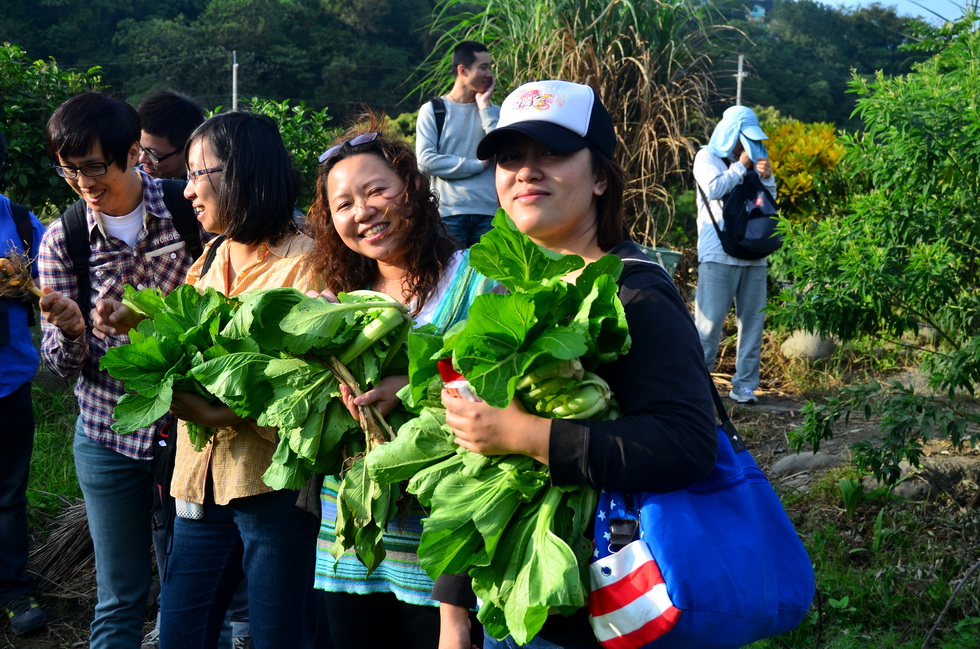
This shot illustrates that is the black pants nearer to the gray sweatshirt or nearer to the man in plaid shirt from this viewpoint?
the man in plaid shirt

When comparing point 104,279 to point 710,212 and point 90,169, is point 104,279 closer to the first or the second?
point 90,169

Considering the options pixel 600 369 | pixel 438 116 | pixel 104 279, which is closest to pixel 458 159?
pixel 438 116

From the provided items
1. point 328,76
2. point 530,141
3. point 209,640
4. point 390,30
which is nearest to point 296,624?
point 209,640

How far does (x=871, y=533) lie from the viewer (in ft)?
13.5

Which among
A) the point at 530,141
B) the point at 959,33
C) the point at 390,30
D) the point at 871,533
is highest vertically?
the point at 390,30

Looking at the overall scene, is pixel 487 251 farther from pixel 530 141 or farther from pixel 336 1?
pixel 336 1

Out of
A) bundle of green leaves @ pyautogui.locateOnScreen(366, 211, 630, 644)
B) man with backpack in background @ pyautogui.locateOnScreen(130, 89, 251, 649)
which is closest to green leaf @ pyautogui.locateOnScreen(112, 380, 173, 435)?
bundle of green leaves @ pyautogui.locateOnScreen(366, 211, 630, 644)

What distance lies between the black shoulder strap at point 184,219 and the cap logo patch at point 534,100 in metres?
1.58

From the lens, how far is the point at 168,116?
381cm

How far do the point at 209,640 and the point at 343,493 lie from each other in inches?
39.4

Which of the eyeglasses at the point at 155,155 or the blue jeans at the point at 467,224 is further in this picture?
the blue jeans at the point at 467,224

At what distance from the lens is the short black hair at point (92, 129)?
2.99 meters

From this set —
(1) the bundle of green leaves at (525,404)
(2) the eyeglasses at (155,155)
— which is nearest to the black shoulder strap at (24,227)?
(2) the eyeglasses at (155,155)

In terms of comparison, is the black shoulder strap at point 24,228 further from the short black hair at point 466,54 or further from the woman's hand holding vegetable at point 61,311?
the short black hair at point 466,54
